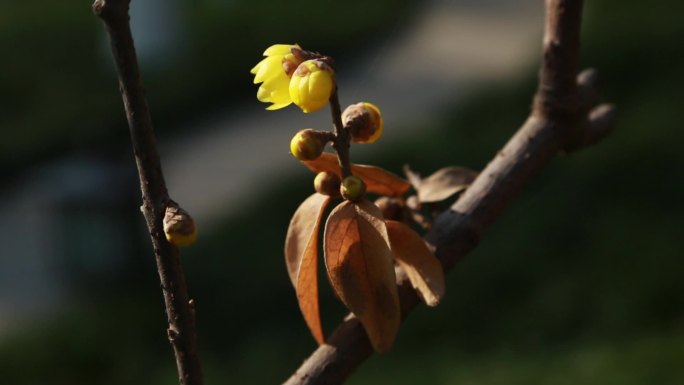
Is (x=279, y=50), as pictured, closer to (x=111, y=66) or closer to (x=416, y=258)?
(x=416, y=258)

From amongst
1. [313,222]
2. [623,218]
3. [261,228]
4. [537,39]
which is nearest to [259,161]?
[261,228]

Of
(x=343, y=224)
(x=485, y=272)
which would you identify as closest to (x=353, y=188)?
(x=343, y=224)

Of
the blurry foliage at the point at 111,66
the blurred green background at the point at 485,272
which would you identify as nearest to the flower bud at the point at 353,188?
the blurred green background at the point at 485,272

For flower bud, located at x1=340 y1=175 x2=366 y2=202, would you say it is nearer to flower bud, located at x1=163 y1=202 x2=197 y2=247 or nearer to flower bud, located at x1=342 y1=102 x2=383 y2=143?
flower bud, located at x1=342 y1=102 x2=383 y2=143

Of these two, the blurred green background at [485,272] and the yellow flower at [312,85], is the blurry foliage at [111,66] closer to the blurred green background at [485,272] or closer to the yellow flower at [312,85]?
the blurred green background at [485,272]

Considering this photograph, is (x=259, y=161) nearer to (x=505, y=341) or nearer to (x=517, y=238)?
(x=517, y=238)
